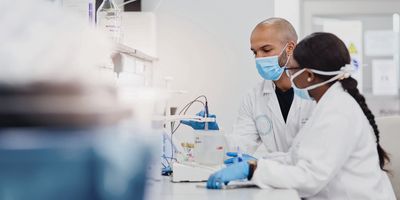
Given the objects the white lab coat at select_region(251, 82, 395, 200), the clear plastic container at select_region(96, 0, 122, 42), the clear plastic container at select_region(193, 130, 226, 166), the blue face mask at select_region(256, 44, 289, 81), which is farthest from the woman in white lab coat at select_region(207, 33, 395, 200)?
the clear plastic container at select_region(96, 0, 122, 42)

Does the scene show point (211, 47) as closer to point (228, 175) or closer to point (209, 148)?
point (209, 148)

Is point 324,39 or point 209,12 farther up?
point 209,12

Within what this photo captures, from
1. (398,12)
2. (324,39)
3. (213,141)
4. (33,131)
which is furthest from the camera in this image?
(398,12)

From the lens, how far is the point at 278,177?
1.49 m

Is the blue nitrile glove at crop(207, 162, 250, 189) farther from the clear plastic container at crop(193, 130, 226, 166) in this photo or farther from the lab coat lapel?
the lab coat lapel

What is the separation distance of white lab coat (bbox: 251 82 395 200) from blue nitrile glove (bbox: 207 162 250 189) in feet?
0.12

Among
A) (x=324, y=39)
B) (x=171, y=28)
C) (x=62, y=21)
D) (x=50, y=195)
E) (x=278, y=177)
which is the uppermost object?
(x=171, y=28)

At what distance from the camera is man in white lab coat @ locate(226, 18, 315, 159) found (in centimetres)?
221

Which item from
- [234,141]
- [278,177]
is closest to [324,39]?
[278,177]

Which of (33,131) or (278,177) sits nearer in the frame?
(33,131)

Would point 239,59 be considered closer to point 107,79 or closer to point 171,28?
point 171,28

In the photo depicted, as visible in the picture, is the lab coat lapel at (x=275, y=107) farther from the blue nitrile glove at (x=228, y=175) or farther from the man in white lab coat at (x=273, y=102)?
the blue nitrile glove at (x=228, y=175)

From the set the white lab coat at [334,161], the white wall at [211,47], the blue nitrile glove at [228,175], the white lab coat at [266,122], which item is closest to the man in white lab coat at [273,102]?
the white lab coat at [266,122]

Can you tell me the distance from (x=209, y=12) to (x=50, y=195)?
298 centimetres
